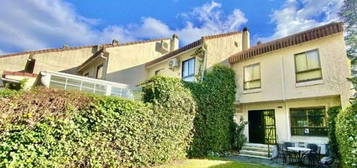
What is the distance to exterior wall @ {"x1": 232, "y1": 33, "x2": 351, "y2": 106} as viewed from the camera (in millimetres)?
10594

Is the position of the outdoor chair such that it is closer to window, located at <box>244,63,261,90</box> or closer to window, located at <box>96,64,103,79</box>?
window, located at <box>244,63,261,90</box>

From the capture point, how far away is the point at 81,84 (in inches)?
496

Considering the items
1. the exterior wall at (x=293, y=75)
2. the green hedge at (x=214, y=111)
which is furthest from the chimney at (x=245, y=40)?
the green hedge at (x=214, y=111)

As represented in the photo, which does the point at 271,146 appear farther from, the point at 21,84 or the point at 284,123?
the point at 21,84

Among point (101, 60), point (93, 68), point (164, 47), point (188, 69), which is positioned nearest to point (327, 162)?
point (188, 69)

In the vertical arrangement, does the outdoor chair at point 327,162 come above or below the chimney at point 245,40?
below

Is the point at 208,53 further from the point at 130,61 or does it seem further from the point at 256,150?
the point at 130,61

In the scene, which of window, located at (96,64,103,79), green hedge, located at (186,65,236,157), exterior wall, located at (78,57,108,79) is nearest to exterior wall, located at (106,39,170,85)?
exterior wall, located at (78,57,108,79)

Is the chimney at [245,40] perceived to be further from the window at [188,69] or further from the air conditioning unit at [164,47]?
the air conditioning unit at [164,47]

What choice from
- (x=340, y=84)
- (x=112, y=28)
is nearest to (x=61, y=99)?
(x=340, y=84)

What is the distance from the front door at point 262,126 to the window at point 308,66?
311cm

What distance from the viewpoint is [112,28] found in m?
20.4

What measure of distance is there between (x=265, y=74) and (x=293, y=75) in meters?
1.68

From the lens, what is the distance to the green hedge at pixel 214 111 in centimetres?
1168
